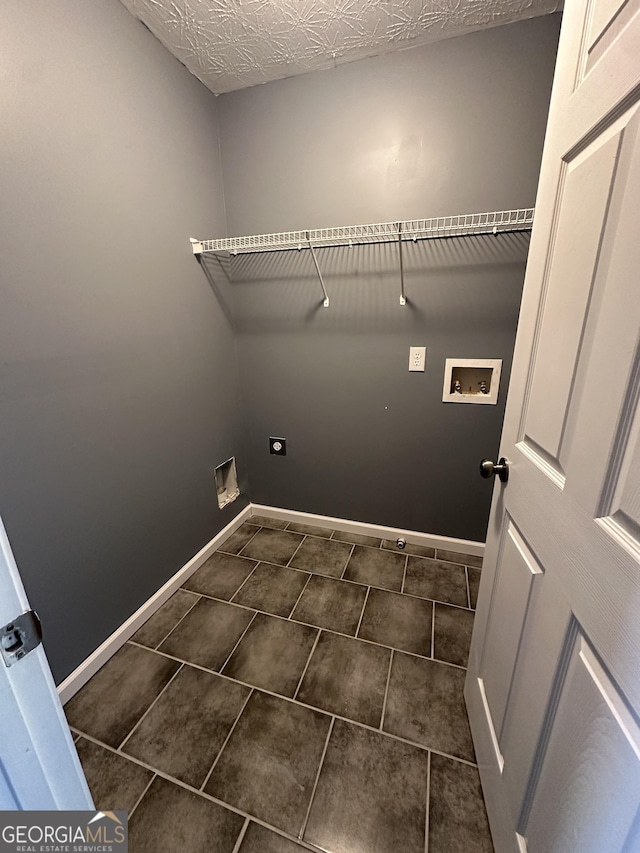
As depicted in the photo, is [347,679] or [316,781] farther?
[347,679]

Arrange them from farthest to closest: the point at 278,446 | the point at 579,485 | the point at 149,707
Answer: the point at 278,446
the point at 149,707
the point at 579,485

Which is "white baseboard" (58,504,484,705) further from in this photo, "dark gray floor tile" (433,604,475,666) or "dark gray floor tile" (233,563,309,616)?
"dark gray floor tile" (433,604,475,666)

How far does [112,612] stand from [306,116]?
8.58 ft

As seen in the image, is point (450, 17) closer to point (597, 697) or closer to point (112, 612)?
point (597, 697)

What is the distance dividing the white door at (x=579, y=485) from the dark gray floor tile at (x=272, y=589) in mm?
1051

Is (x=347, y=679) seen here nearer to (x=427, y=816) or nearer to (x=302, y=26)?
(x=427, y=816)

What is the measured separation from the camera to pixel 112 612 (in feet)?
4.82

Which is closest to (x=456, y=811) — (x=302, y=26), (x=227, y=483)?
(x=227, y=483)

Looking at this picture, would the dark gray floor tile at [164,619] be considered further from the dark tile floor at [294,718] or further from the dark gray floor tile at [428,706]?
the dark gray floor tile at [428,706]

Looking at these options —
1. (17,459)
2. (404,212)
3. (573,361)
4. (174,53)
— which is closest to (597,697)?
(573,361)

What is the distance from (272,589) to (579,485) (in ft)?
5.35

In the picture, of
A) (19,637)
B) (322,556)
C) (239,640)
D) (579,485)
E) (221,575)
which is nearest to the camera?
(19,637)

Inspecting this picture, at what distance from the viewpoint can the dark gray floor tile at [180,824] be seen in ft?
2.98

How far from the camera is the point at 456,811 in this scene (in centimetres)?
97
